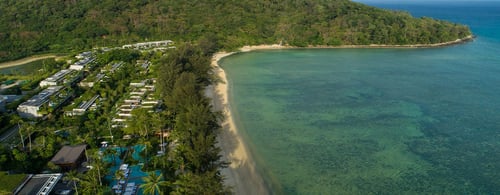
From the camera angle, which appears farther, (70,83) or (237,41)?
(237,41)

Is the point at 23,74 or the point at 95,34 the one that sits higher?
the point at 95,34

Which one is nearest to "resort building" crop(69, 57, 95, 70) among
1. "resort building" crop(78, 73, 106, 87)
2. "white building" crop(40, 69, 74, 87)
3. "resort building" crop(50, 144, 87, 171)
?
"white building" crop(40, 69, 74, 87)

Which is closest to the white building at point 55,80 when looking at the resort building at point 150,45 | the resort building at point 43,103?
the resort building at point 43,103

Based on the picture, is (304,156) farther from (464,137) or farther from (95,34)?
(95,34)

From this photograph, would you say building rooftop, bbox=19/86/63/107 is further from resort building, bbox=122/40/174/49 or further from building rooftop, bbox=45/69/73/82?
resort building, bbox=122/40/174/49

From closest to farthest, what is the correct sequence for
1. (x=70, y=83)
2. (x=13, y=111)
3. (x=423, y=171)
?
(x=423, y=171)
(x=13, y=111)
(x=70, y=83)

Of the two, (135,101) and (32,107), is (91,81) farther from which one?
(32,107)

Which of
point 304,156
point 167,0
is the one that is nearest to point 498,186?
point 304,156
